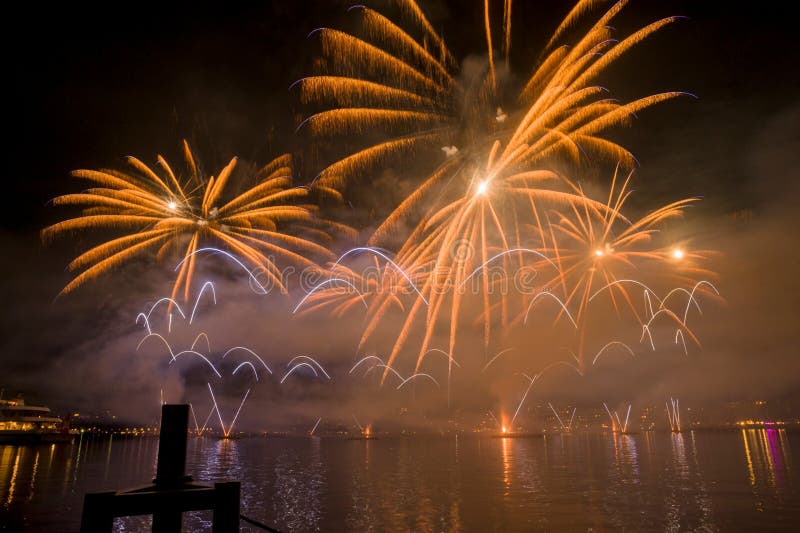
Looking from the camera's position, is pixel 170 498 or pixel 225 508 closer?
pixel 170 498

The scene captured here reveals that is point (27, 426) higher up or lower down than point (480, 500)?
higher up

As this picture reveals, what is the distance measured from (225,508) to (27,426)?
136655 millimetres

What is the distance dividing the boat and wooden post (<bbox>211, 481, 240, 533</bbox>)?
122979 mm

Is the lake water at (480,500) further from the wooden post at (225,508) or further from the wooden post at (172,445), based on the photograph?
the wooden post at (172,445)

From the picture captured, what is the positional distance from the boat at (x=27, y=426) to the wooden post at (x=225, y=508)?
123m

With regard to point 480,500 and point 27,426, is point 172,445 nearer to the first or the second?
point 480,500

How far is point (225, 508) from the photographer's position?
319 inches

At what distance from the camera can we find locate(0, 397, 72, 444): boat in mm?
101000

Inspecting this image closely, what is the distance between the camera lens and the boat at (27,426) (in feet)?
331

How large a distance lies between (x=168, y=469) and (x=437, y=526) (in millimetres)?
16165

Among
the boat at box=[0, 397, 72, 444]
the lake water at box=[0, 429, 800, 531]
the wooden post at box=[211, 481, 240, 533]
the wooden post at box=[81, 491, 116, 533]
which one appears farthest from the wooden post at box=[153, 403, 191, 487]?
the boat at box=[0, 397, 72, 444]

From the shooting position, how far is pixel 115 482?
133 ft

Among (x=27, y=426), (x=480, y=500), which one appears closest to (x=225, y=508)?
(x=480, y=500)

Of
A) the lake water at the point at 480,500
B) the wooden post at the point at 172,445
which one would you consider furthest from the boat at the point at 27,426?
the wooden post at the point at 172,445
